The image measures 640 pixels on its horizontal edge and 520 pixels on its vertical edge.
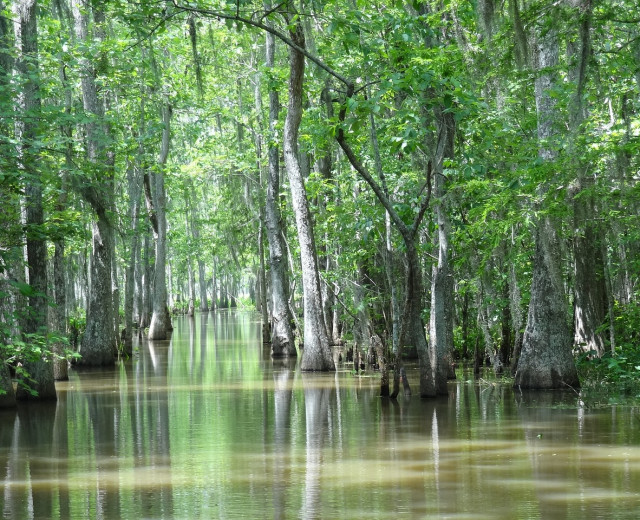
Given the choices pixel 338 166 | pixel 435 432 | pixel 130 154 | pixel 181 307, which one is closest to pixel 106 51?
pixel 130 154

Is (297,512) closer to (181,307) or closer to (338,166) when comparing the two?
(338,166)

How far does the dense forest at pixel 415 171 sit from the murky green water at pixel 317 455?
1245 millimetres

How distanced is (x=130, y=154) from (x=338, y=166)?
17.8 feet

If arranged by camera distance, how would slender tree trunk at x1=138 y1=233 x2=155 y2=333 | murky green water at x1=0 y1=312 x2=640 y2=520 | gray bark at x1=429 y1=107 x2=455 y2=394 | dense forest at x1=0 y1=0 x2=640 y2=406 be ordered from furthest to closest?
1. slender tree trunk at x1=138 y1=233 x2=155 y2=333
2. gray bark at x1=429 y1=107 x2=455 y2=394
3. dense forest at x1=0 y1=0 x2=640 y2=406
4. murky green water at x1=0 y1=312 x2=640 y2=520

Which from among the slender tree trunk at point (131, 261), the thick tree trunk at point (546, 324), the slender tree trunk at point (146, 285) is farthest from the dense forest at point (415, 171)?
the slender tree trunk at point (146, 285)

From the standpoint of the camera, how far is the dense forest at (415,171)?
1119 centimetres

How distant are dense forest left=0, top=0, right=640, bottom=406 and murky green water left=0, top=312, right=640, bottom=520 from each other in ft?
4.09

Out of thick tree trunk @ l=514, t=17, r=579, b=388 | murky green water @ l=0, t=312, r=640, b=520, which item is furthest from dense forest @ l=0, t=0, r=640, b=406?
murky green water @ l=0, t=312, r=640, b=520

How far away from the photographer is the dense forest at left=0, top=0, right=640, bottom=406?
11.2 m

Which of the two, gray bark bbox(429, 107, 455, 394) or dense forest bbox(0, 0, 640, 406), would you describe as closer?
dense forest bbox(0, 0, 640, 406)

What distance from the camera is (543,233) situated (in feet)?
38.5

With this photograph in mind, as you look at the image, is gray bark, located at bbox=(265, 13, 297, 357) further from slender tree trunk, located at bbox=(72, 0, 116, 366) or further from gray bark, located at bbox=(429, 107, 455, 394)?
gray bark, located at bbox=(429, 107, 455, 394)

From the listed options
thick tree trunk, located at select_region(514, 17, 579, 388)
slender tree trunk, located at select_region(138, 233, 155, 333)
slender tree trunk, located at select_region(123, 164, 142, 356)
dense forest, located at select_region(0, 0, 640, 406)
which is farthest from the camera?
slender tree trunk, located at select_region(138, 233, 155, 333)

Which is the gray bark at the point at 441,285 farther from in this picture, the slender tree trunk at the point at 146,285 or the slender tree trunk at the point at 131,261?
the slender tree trunk at the point at 146,285
